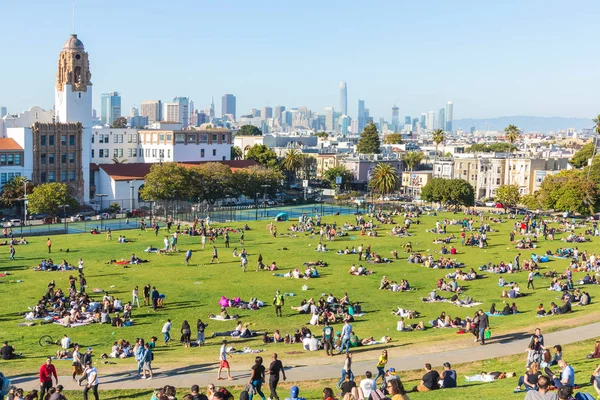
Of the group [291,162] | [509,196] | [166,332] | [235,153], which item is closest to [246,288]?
[166,332]

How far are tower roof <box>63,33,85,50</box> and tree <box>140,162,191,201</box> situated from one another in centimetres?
2433

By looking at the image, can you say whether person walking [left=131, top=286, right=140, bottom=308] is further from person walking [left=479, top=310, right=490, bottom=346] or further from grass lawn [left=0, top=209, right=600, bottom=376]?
person walking [left=479, top=310, right=490, bottom=346]

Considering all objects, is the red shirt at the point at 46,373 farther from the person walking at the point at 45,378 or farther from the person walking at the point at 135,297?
the person walking at the point at 135,297

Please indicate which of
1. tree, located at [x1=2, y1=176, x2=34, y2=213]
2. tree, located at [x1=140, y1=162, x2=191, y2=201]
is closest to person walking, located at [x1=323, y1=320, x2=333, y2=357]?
tree, located at [x1=140, y1=162, x2=191, y2=201]

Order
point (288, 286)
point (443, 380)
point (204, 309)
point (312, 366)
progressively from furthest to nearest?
point (288, 286), point (204, 309), point (312, 366), point (443, 380)

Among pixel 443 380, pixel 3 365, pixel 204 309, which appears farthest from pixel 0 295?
pixel 443 380

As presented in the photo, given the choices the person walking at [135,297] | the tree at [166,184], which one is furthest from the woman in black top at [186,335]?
the tree at [166,184]

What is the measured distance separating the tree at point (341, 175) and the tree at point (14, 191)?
197 feet

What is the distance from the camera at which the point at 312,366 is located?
80.5ft

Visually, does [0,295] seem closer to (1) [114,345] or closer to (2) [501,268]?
(1) [114,345]

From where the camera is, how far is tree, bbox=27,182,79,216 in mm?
77938

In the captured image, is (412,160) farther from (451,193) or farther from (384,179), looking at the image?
(451,193)

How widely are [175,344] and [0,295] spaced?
44.4 feet

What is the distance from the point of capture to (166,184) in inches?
3430
